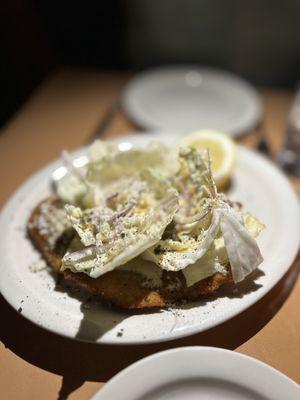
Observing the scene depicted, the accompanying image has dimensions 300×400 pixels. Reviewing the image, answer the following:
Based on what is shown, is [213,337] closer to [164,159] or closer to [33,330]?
[33,330]

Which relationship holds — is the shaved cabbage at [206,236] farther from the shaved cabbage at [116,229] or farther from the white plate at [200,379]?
the white plate at [200,379]

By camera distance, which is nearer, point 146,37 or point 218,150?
point 218,150

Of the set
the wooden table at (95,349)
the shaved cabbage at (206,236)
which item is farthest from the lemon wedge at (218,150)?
the wooden table at (95,349)

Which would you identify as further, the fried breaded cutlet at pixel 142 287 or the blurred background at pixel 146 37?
the blurred background at pixel 146 37

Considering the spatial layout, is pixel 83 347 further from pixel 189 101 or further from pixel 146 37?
pixel 146 37

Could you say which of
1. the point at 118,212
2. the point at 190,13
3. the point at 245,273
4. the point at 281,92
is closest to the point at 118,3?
the point at 190,13

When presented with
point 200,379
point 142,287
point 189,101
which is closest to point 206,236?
point 142,287
